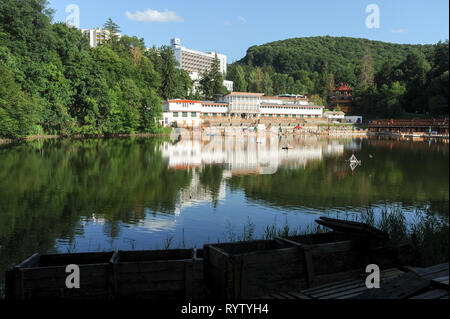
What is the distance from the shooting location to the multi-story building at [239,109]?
8531 centimetres

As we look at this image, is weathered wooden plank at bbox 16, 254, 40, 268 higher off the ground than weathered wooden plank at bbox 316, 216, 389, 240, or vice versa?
weathered wooden plank at bbox 316, 216, 389, 240

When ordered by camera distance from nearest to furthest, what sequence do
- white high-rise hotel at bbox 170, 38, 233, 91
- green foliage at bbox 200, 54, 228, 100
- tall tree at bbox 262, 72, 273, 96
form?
green foliage at bbox 200, 54, 228, 100 < tall tree at bbox 262, 72, 273, 96 < white high-rise hotel at bbox 170, 38, 233, 91

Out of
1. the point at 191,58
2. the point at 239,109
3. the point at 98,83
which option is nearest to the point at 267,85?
the point at 239,109

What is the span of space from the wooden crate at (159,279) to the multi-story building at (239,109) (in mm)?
79817

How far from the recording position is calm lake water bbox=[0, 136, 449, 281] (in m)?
10.7

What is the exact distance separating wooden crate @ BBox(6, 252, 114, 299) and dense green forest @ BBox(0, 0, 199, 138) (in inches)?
1623

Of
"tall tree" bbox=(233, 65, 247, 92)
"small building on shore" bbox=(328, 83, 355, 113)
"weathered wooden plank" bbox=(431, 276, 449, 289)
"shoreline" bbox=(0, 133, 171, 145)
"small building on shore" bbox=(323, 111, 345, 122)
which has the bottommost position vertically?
"weathered wooden plank" bbox=(431, 276, 449, 289)

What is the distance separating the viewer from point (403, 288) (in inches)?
162

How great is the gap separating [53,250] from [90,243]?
0.90 m

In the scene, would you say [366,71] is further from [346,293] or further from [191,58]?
[346,293]

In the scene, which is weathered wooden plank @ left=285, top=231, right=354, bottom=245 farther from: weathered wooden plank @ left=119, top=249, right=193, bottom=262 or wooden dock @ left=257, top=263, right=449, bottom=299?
weathered wooden plank @ left=119, top=249, right=193, bottom=262

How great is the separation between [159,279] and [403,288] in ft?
9.90

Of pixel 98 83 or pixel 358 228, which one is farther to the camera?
pixel 98 83

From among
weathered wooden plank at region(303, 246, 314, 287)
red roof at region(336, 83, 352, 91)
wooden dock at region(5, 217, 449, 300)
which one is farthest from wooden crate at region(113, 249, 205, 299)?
red roof at region(336, 83, 352, 91)
